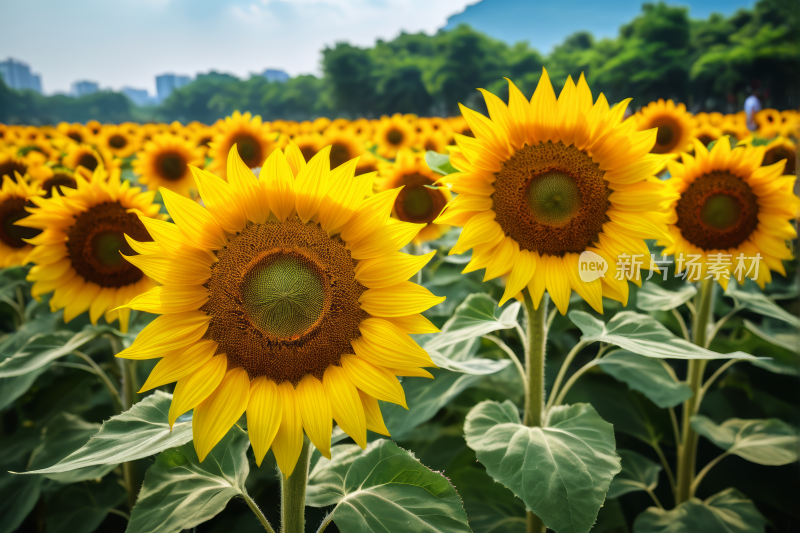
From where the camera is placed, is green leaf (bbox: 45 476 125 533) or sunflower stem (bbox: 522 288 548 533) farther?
green leaf (bbox: 45 476 125 533)

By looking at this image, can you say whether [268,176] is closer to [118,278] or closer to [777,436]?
[118,278]

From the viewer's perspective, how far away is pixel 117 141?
596cm

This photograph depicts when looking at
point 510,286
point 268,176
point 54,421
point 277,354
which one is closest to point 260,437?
point 277,354

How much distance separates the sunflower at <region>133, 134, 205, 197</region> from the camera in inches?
160

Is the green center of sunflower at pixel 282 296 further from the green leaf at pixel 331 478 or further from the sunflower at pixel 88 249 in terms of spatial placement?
the sunflower at pixel 88 249

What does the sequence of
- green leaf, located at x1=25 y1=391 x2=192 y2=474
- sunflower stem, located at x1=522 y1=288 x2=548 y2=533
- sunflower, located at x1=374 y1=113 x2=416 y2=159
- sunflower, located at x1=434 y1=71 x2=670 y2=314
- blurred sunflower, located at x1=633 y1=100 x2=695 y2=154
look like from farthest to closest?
sunflower, located at x1=374 y1=113 x2=416 y2=159 → blurred sunflower, located at x1=633 y1=100 x2=695 y2=154 → sunflower stem, located at x1=522 y1=288 x2=548 y2=533 → sunflower, located at x1=434 y1=71 x2=670 y2=314 → green leaf, located at x1=25 y1=391 x2=192 y2=474

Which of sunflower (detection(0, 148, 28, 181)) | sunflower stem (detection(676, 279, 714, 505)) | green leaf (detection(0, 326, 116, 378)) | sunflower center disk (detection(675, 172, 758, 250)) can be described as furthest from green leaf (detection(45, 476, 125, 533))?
sunflower center disk (detection(675, 172, 758, 250))

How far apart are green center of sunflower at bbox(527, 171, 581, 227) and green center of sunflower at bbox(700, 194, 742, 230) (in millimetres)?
741

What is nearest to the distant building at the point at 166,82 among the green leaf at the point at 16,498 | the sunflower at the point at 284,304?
the green leaf at the point at 16,498

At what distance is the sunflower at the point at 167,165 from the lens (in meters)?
4.05

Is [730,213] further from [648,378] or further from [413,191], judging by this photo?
[413,191]

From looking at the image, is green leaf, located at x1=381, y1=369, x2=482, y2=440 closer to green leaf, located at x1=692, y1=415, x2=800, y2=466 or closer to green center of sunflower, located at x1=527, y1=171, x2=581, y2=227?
green center of sunflower, located at x1=527, y1=171, x2=581, y2=227

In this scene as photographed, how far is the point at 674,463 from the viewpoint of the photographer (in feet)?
7.43

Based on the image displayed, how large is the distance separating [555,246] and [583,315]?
→ 0.89 feet
